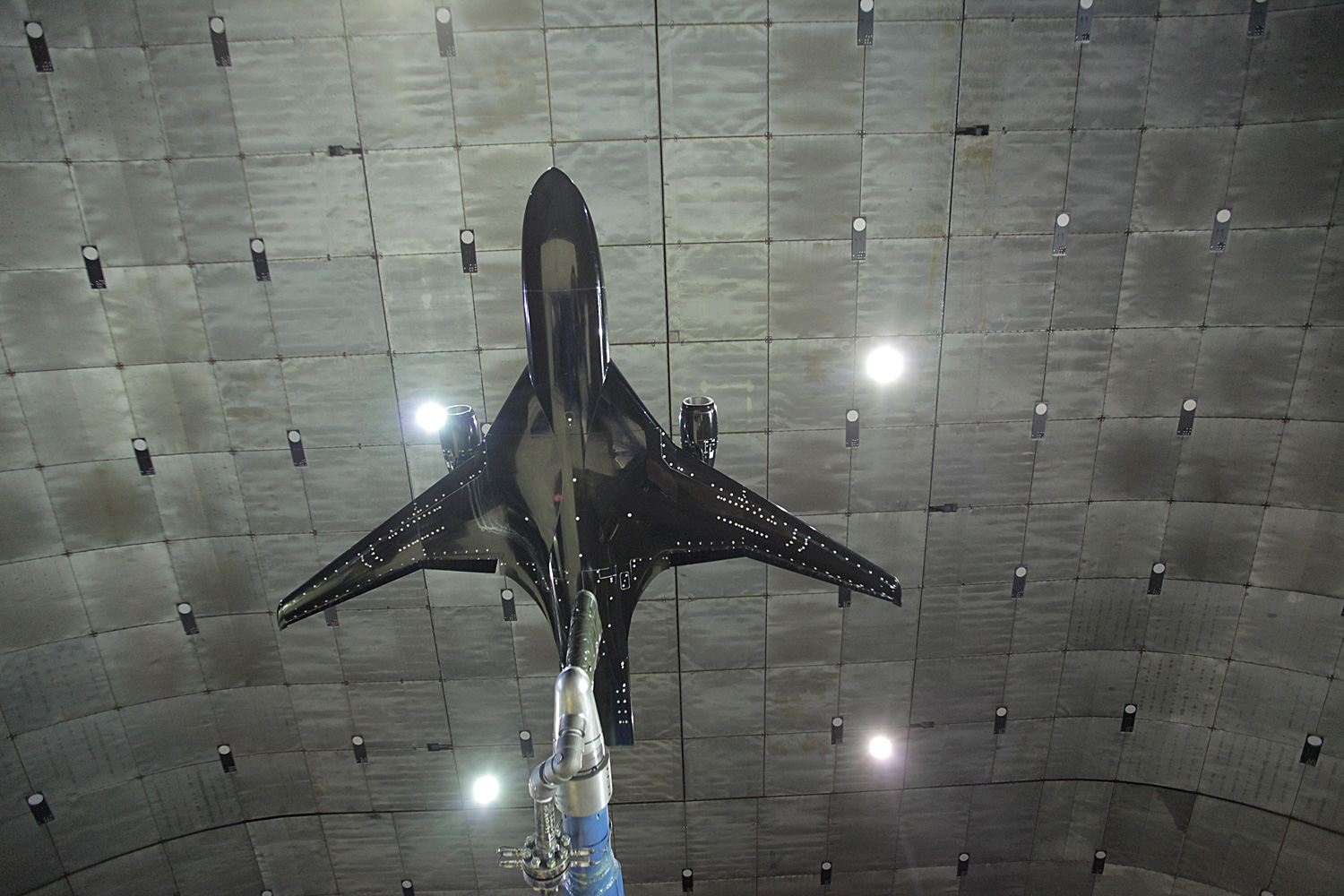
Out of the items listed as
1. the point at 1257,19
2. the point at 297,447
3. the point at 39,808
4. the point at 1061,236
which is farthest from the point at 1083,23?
the point at 39,808

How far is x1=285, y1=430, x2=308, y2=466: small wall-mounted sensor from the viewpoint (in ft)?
26.8

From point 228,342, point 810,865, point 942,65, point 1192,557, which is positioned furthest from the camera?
point 810,865

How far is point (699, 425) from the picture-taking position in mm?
6062

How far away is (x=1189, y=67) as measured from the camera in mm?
7363

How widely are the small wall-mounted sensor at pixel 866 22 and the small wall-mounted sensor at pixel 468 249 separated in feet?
16.5

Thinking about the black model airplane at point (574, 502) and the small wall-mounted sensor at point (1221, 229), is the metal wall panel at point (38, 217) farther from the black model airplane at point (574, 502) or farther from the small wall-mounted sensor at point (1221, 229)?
the small wall-mounted sensor at point (1221, 229)

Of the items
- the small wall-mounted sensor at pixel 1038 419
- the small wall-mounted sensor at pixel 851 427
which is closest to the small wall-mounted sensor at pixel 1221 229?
the small wall-mounted sensor at pixel 1038 419

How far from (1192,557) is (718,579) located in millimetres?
6453

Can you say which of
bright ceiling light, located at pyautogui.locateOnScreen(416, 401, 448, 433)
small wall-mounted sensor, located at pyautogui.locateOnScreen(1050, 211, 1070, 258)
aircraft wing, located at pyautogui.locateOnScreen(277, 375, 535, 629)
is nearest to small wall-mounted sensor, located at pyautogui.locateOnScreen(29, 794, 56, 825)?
aircraft wing, located at pyautogui.locateOnScreen(277, 375, 535, 629)

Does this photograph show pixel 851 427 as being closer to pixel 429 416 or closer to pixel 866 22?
pixel 866 22

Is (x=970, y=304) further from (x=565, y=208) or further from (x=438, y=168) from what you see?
(x=438, y=168)

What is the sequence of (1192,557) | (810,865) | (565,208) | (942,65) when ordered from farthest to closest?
(810,865), (1192,557), (942,65), (565,208)

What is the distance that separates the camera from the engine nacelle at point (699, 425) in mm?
6043

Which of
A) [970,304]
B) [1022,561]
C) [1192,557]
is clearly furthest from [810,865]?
[970,304]
